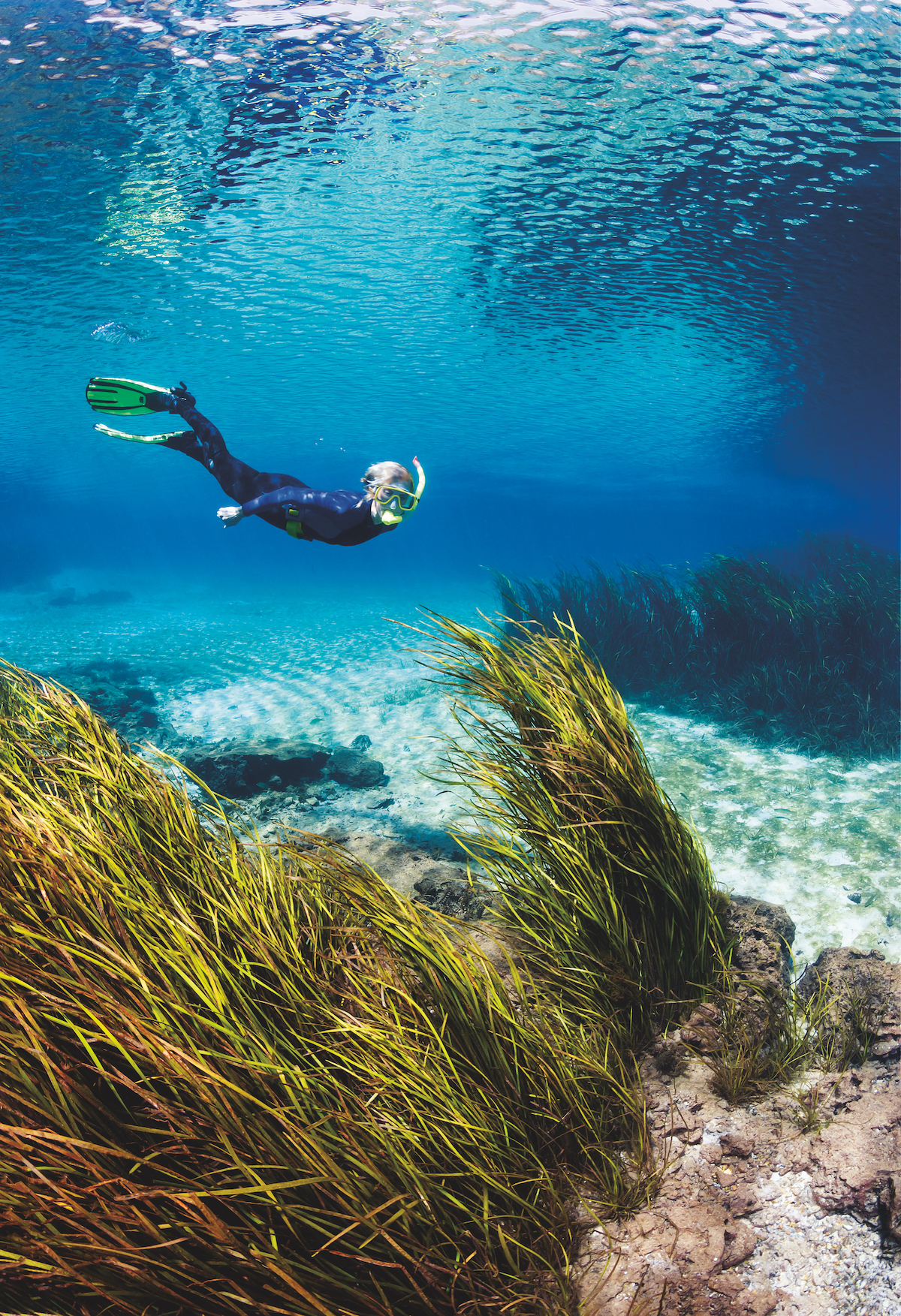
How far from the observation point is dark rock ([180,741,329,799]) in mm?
8562

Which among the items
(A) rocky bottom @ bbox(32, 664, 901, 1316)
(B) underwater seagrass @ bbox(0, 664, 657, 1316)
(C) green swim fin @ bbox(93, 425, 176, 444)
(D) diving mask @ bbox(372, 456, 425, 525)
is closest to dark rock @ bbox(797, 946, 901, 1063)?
(A) rocky bottom @ bbox(32, 664, 901, 1316)

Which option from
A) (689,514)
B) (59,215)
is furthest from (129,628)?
(689,514)

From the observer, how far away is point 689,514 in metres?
118

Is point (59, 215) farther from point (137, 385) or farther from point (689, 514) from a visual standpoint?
point (689, 514)

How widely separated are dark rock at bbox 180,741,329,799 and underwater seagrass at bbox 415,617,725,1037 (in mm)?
6220

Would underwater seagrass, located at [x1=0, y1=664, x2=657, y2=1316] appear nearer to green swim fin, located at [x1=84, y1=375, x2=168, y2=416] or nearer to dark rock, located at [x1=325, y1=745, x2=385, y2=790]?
green swim fin, located at [x1=84, y1=375, x2=168, y2=416]

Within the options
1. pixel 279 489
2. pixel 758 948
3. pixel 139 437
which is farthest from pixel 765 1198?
pixel 139 437

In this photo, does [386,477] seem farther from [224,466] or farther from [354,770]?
[354,770]

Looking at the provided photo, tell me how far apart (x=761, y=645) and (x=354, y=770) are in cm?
800

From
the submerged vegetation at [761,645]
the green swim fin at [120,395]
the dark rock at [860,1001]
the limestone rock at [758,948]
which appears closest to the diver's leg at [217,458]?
the green swim fin at [120,395]

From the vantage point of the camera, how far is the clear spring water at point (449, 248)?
7820mm

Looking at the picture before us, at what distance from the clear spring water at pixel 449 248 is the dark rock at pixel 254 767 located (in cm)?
145

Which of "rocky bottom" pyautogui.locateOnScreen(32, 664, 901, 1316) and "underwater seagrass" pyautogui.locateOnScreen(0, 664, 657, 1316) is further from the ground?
"underwater seagrass" pyautogui.locateOnScreen(0, 664, 657, 1316)

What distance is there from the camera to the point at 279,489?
552 centimetres
